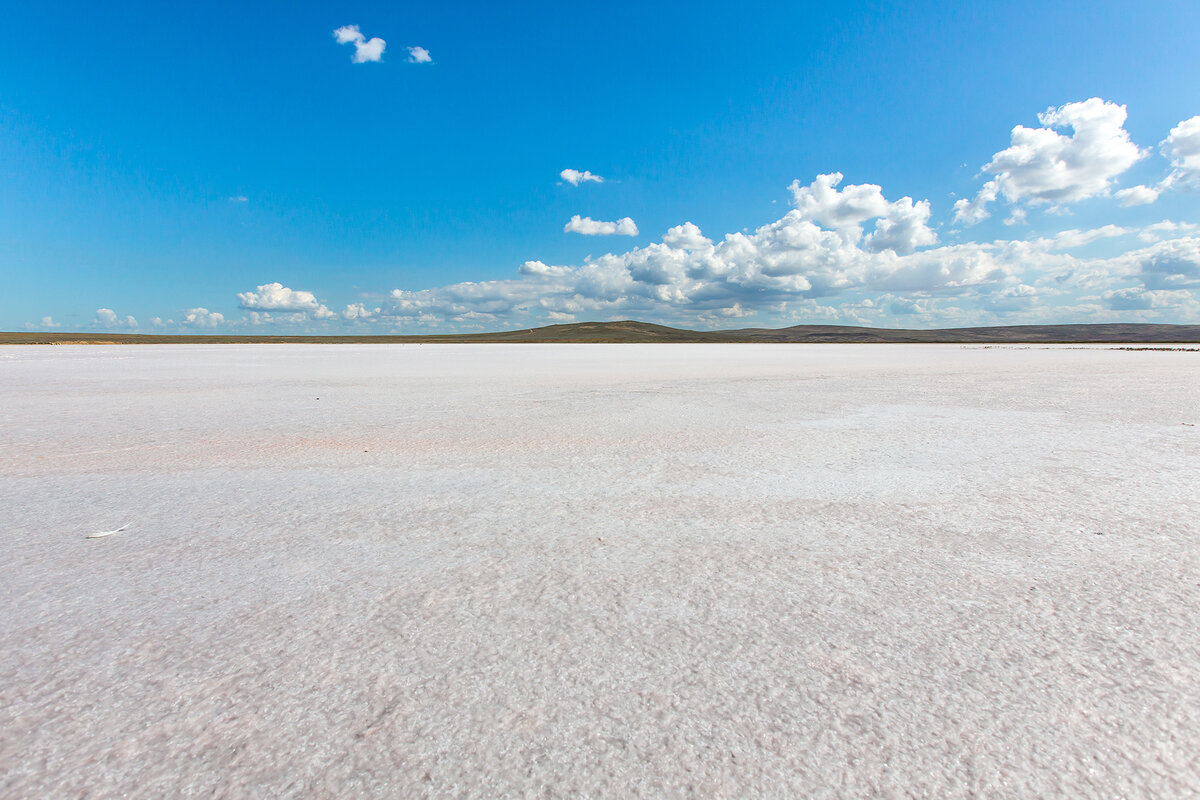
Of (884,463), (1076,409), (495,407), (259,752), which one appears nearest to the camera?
(259,752)

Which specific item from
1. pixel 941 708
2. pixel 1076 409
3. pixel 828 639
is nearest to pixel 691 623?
pixel 828 639

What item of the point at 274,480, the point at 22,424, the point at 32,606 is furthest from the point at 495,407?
the point at 32,606

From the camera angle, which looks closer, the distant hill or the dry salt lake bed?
the dry salt lake bed

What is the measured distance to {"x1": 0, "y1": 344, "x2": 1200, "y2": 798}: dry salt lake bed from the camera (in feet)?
5.33

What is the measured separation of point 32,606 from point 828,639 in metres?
3.37

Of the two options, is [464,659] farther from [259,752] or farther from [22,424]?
[22,424]

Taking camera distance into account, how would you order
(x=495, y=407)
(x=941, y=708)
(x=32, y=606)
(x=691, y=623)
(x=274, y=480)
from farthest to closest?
(x=495, y=407) → (x=274, y=480) → (x=32, y=606) → (x=691, y=623) → (x=941, y=708)

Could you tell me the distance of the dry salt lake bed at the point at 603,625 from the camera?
1626 mm

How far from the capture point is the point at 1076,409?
850cm

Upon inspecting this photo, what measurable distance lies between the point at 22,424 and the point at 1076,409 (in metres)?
14.3

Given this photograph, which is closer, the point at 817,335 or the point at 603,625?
the point at 603,625

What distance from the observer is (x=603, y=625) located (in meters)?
2.36

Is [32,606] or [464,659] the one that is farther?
[32,606]

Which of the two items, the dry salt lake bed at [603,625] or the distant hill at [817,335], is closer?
the dry salt lake bed at [603,625]
